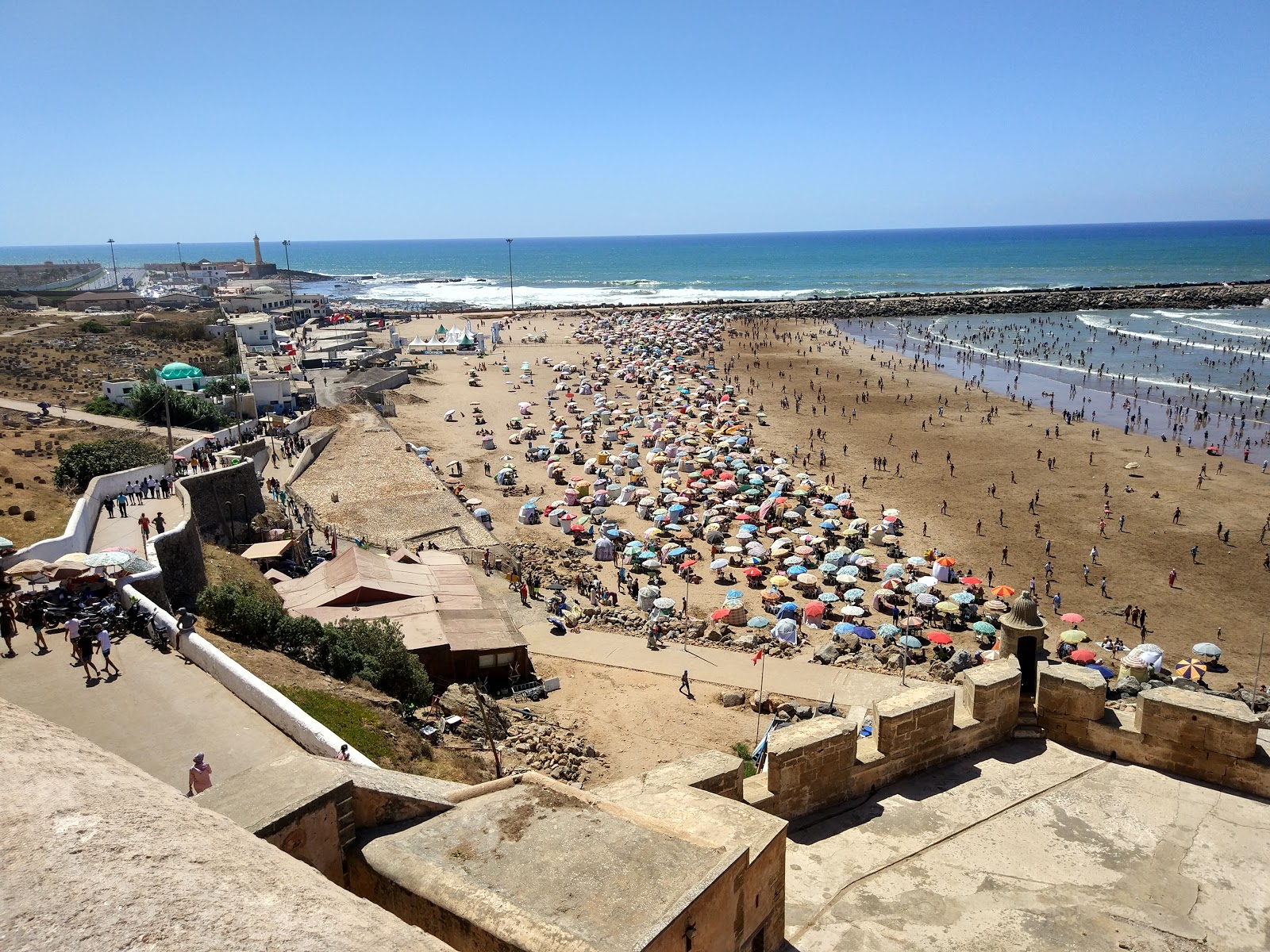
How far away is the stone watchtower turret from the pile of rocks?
299 inches

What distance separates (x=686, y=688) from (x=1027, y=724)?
10.3 m

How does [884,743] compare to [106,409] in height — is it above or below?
above

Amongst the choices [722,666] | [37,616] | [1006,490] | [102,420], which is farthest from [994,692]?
[102,420]

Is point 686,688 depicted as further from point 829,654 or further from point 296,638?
point 296,638

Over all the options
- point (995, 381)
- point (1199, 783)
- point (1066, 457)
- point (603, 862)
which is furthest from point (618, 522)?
point (995, 381)

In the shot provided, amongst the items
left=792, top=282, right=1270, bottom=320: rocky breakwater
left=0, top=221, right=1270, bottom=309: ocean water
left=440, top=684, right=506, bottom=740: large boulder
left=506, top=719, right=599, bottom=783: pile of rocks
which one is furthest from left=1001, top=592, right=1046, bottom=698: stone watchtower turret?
left=0, top=221, right=1270, bottom=309: ocean water

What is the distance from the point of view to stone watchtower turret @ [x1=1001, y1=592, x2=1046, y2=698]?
8.33 meters

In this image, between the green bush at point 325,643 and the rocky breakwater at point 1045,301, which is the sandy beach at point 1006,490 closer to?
the green bush at point 325,643

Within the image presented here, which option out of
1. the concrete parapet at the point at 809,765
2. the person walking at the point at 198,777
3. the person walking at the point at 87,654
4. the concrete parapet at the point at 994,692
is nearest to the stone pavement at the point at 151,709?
the person walking at the point at 87,654

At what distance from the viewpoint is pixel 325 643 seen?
15625 mm

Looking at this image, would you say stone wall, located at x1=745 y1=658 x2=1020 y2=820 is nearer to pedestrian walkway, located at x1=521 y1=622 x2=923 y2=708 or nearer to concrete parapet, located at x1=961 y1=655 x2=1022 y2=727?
concrete parapet, located at x1=961 y1=655 x2=1022 y2=727

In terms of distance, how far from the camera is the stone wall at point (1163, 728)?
Answer: 7203 millimetres

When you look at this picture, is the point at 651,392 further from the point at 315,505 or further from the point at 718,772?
the point at 718,772

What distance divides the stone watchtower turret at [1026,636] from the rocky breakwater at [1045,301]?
83026 millimetres
